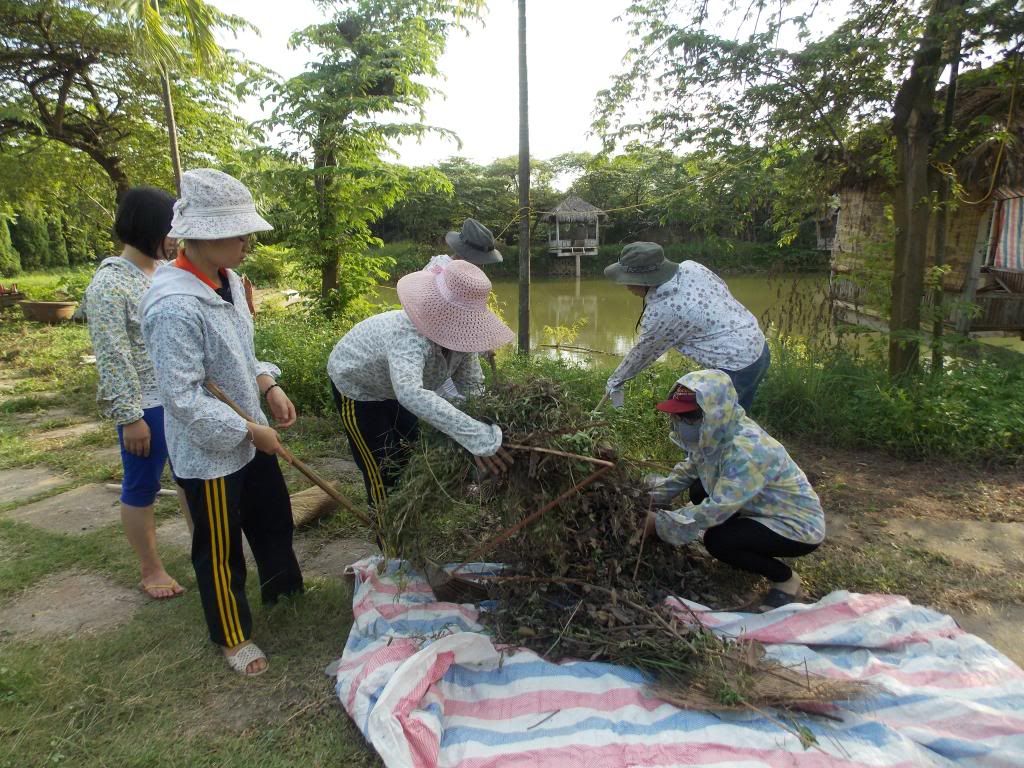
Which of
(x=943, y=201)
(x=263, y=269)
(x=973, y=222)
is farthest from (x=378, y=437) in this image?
(x=263, y=269)

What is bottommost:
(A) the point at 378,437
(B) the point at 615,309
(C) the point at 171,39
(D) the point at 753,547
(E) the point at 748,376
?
(B) the point at 615,309

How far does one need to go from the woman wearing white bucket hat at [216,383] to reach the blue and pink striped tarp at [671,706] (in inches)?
20.0

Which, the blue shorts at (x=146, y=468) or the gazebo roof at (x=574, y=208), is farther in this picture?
the gazebo roof at (x=574, y=208)

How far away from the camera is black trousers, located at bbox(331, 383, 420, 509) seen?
2611 millimetres

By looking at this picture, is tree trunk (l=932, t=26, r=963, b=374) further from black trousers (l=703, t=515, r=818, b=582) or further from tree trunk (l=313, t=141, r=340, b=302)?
tree trunk (l=313, t=141, r=340, b=302)

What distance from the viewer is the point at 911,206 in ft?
16.8

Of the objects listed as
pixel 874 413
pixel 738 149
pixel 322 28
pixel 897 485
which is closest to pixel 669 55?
pixel 738 149

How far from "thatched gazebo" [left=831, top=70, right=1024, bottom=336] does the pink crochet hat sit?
4800mm

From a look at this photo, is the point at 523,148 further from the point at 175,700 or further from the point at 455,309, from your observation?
the point at 175,700

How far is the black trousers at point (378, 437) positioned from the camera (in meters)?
2.61

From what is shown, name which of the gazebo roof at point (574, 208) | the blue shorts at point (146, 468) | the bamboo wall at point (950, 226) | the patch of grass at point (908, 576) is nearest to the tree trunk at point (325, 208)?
the blue shorts at point (146, 468)

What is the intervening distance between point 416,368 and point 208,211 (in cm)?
85

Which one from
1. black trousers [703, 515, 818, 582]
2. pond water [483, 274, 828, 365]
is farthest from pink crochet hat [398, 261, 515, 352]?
pond water [483, 274, 828, 365]

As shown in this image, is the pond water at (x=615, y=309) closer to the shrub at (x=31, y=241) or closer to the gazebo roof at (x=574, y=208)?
the gazebo roof at (x=574, y=208)
